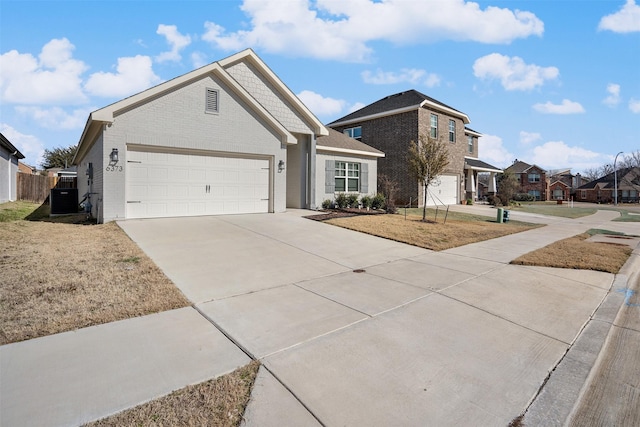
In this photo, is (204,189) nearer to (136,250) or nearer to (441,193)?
(136,250)

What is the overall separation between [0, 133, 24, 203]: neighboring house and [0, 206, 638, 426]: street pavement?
19896 millimetres

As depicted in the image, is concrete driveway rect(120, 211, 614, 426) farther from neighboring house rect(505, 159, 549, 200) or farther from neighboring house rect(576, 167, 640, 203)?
neighboring house rect(576, 167, 640, 203)

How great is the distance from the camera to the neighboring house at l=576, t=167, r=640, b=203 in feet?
186

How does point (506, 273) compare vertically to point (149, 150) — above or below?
below

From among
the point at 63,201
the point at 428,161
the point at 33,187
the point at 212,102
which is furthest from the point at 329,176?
the point at 33,187

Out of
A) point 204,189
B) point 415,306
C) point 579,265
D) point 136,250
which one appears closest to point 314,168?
point 204,189

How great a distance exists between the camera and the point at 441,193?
79.8ft

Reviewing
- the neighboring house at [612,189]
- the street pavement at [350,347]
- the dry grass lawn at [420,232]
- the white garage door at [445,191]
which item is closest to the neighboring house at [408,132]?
the white garage door at [445,191]

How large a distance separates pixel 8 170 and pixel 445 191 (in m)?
28.5

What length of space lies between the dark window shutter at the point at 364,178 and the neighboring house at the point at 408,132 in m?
2.96

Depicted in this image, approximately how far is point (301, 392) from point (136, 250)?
6155 mm

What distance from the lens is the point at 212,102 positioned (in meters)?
12.9

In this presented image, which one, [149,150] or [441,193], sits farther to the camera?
[441,193]

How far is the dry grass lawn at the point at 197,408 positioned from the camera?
7.96ft
